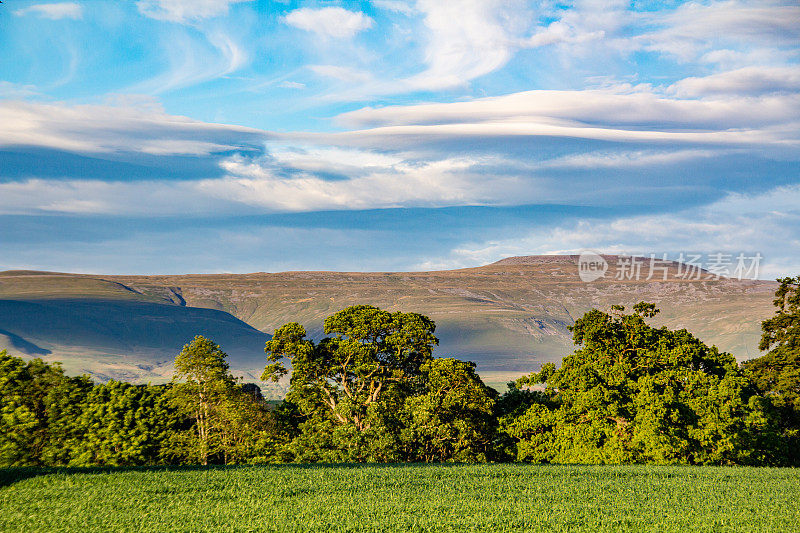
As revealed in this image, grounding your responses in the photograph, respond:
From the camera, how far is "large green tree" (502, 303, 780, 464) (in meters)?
53.8

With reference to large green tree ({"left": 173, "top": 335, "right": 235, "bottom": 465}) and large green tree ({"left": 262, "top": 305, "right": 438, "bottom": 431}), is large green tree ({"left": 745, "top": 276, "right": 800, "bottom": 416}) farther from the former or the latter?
large green tree ({"left": 173, "top": 335, "right": 235, "bottom": 465})

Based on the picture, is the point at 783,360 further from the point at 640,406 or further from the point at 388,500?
the point at 388,500

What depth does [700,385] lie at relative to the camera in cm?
5788

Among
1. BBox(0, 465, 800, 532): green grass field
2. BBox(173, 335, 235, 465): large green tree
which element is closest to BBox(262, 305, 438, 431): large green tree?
BBox(173, 335, 235, 465): large green tree

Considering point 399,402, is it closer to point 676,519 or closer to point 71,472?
point 71,472

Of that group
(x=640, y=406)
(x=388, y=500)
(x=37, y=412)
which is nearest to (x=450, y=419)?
(x=640, y=406)

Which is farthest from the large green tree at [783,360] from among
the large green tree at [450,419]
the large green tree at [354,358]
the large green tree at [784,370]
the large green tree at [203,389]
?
the large green tree at [203,389]

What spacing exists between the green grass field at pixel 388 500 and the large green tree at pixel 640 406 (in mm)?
13067

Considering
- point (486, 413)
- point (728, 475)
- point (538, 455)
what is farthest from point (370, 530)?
point (486, 413)

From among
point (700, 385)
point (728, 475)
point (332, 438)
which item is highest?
point (700, 385)

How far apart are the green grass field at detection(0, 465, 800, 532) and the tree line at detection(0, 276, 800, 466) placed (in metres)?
15.0

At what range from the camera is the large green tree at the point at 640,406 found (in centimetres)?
5378

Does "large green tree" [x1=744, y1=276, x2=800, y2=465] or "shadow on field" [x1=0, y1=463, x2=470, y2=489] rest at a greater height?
"large green tree" [x1=744, y1=276, x2=800, y2=465]

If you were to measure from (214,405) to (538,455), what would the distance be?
26.7 metres
